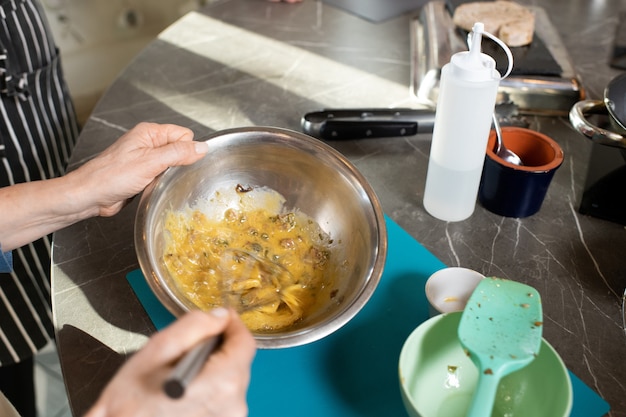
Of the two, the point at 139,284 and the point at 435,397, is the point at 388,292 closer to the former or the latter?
the point at 435,397

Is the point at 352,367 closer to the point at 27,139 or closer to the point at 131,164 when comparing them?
the point at 131,164

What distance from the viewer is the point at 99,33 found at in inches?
112

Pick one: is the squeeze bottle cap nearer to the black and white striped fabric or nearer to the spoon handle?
the spoon handle

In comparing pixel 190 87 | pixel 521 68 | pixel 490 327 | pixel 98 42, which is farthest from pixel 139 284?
pixel 98 42

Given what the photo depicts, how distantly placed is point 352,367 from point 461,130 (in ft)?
1.44

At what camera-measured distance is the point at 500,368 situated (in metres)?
0.75

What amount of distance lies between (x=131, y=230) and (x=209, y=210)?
6.3 inches

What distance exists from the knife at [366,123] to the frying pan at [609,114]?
330mm

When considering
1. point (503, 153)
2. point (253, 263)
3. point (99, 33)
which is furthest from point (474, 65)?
point (99, 33)

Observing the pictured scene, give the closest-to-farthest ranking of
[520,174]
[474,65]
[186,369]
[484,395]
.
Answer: [186,369]
[484,395]
[474,65]
[520,174]

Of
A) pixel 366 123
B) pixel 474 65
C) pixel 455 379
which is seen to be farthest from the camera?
pixel 366 123

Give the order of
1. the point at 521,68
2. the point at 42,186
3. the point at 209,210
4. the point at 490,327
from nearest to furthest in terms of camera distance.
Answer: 1. the point at 490,327
2. the point at 42,186
3. the point at 209,210
4. the point at 521,68

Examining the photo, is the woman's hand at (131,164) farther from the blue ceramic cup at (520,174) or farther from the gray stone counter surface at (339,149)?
the blue ceramic cup at (520,174)

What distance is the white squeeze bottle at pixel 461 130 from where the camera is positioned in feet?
3.29
